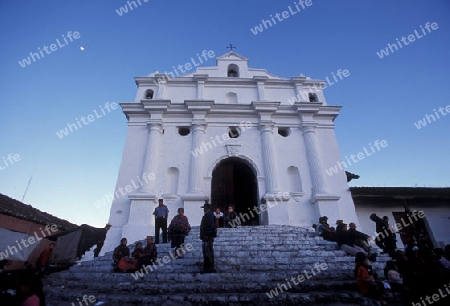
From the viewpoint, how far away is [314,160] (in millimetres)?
12750

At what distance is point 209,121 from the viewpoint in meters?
14.1

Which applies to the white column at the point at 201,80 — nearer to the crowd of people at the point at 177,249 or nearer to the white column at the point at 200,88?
the white column at the point at 200,88

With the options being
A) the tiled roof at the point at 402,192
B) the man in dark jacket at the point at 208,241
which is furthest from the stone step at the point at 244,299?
the tiled roof at the point at 402,192

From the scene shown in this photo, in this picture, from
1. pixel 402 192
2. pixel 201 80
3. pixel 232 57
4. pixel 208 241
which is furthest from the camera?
pixel 232 57

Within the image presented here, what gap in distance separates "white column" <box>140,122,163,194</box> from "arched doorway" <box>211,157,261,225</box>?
299 centimetres

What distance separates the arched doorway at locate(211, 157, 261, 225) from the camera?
1228cm

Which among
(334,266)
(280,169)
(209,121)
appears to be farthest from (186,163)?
(334,266)

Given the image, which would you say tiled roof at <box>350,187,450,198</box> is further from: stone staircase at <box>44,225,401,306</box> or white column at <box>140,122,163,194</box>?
white column at <box>140,122,163,194</box>

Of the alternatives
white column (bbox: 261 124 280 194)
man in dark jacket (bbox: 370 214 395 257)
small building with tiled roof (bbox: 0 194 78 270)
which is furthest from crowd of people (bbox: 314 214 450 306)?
small building with tiled roof (bbox: 0 194 78 270)

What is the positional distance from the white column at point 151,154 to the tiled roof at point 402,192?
32.0ft

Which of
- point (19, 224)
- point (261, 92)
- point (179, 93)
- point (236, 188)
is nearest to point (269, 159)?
point (236, 188)

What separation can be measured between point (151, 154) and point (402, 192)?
12291 millimetres

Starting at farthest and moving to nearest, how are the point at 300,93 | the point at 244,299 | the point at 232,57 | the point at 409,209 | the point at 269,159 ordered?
the point at 232,57 → the point at 300,93 → the point at 269,159 → the point at 409,209 → the point at 244,299

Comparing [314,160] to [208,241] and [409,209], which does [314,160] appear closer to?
[409,209]
